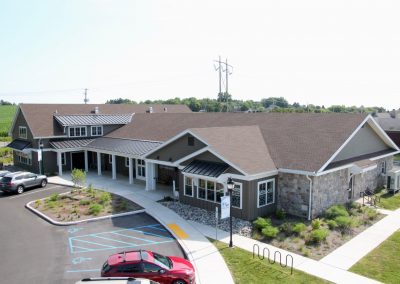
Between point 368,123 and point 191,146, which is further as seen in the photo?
point 368,123

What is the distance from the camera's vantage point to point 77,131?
38.5 m

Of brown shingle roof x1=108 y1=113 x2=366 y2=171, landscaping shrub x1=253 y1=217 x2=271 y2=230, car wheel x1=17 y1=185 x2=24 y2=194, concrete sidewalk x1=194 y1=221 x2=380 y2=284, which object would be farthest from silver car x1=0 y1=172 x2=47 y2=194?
landscaping shrub x1=253 y1=217 x2=271 y2=230

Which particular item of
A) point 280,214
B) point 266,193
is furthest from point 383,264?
point 266,193

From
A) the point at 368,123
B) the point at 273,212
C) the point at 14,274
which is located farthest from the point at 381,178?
the point at 14,274

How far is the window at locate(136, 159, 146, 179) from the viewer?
32.8 meters

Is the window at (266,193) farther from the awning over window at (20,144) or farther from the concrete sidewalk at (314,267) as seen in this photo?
the awning over window at (20,144)

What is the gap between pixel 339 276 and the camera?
14.5 meters

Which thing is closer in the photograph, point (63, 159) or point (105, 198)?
point (105, 198)

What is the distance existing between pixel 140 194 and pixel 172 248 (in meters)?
10.5

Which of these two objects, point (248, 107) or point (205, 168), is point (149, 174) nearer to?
point (205, 168)

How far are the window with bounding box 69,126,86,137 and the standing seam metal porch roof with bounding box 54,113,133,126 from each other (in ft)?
2.09

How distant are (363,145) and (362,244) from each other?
11093 millimetres

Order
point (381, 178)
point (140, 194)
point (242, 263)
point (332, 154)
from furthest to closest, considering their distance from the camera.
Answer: point (381, 178) → point (140, 194) → point (332, 154) → point (242, 263)

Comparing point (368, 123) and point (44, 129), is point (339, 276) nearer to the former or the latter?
point (368, 123)
